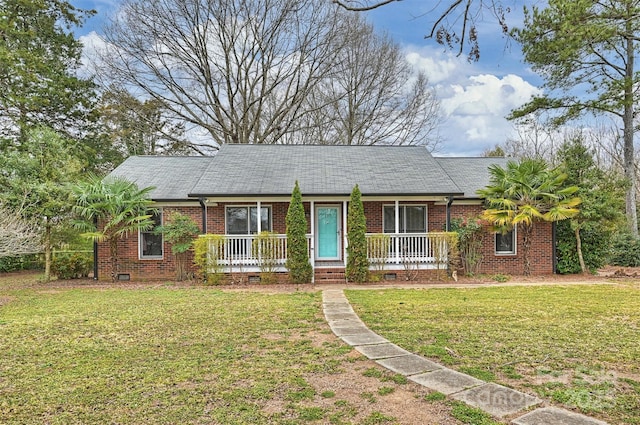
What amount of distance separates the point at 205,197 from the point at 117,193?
2692mm

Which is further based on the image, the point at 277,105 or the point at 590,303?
the point at 277,105

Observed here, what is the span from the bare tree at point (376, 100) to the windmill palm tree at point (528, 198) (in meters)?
13.1

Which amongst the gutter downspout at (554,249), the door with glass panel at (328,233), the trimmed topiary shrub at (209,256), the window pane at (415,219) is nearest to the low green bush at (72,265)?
the trimmed topiary shrub at (209,256)

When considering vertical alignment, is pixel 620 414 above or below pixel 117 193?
below

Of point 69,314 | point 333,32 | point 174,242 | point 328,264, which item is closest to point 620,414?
point 69,314

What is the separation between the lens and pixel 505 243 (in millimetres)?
13922

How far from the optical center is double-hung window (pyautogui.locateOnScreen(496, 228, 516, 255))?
45.4 feet

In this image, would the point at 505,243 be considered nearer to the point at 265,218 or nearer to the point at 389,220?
the point at 389,220

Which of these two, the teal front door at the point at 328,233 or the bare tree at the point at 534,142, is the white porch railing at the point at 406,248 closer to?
the teal front door at the point at 328,233

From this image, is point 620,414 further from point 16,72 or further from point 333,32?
point 16,72

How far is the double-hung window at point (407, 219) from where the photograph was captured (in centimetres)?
1373

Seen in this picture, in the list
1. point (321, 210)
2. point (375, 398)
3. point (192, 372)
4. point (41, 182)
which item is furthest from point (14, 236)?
point (375, 398)

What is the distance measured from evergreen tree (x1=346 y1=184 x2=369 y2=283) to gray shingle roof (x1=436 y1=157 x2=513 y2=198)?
433 centimetres

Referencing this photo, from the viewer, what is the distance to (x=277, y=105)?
24.8 metres
